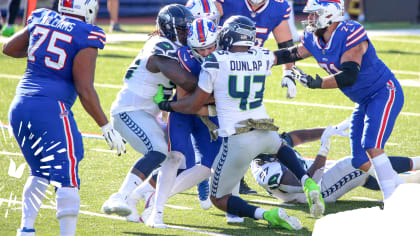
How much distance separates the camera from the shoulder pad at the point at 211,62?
185 inches

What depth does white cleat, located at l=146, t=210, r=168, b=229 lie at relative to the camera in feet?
16.0

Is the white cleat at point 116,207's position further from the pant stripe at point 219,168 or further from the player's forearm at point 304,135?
the player's forearm at point 304,135

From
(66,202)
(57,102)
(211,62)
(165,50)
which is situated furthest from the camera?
(165,50)

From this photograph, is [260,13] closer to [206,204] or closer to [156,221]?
[206,204]

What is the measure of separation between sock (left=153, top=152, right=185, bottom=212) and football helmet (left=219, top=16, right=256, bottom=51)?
79 cm

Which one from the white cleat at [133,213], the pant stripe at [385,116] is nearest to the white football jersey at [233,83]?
the white cleat at [133,213]

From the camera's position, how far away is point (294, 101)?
9.49m

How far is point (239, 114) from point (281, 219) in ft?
2.32

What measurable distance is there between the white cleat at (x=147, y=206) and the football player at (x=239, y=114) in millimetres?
472

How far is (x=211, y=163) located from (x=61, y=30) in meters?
1.49

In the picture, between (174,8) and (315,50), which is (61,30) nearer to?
(174,8)

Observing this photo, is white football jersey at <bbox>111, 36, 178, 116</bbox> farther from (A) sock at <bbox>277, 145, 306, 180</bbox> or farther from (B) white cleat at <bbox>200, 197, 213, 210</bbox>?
(A) sock at <bbox>277, 145, 306, 180</bbox>

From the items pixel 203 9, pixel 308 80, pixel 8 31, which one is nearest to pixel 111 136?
pixel 308 80

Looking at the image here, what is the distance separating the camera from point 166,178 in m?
4.95
